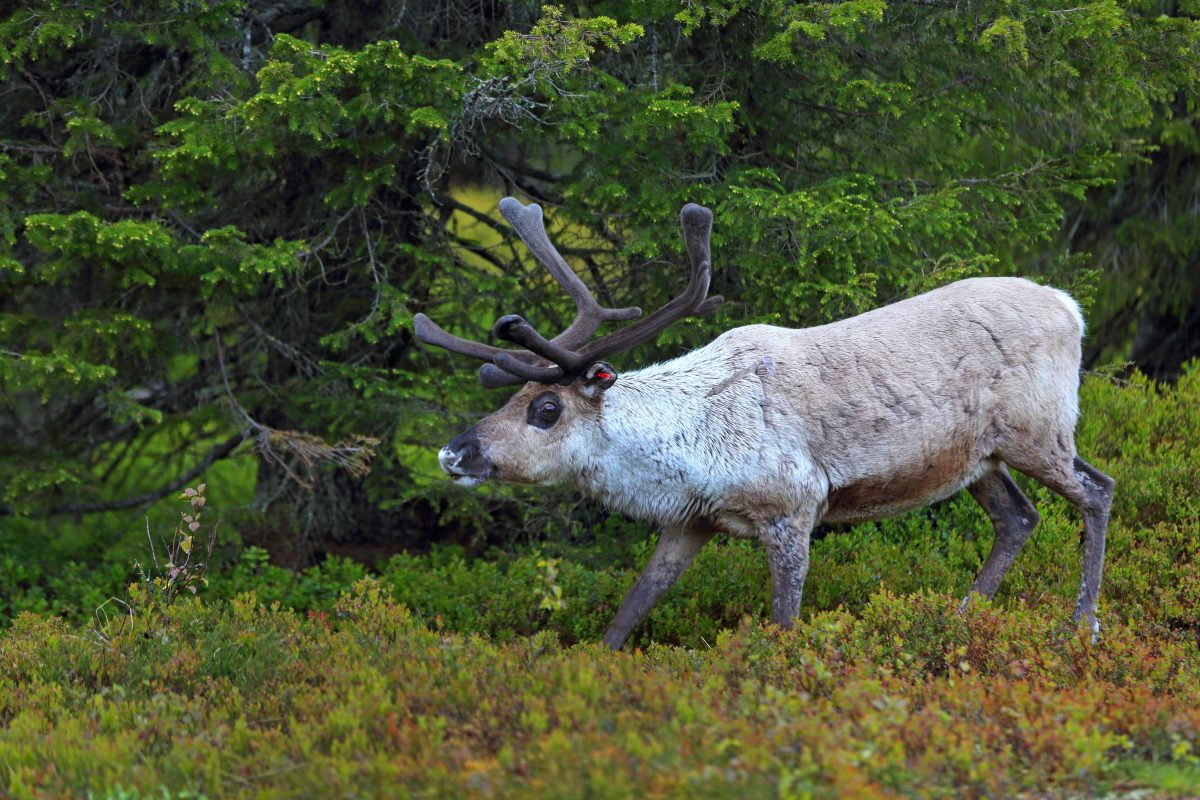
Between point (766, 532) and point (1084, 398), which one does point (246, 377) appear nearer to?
point (766, 532)

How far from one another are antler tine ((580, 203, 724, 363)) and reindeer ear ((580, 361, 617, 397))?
0.27ft

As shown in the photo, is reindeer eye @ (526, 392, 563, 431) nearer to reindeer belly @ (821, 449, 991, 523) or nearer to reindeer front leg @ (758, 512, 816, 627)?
reindeer front leg @ (758, 512, 816, 627)

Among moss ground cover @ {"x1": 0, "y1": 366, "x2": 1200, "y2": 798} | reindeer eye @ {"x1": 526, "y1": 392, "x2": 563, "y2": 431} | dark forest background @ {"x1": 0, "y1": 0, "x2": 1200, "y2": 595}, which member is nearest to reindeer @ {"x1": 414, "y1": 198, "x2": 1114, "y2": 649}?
reindeer eye @ {"x1": 526, "y1": 392, "x2": 563, "y2": 431}

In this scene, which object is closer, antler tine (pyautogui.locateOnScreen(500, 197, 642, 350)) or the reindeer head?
the reindeer head

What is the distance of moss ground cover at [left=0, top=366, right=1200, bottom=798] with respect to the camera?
4176 mm

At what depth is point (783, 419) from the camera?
264 inches

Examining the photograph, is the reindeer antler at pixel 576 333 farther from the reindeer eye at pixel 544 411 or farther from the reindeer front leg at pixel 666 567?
the reindeer front leg at pixel 666 567

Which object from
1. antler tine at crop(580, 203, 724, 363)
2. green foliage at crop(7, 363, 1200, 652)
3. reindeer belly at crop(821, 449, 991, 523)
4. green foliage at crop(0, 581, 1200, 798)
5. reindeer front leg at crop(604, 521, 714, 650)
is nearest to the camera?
green foliage at crop(0, 581, 1200, 798)

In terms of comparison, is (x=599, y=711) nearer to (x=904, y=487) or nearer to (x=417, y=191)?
(x=904, y=487)

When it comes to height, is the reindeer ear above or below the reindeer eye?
above

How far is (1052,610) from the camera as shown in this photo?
6.96 metres

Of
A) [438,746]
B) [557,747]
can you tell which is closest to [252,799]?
[438,746]

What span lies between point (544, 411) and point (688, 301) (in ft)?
3.19

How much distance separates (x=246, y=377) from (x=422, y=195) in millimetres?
2039
